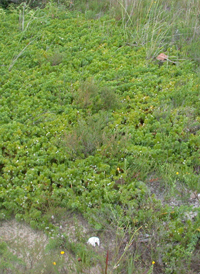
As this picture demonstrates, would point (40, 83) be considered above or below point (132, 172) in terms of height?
above

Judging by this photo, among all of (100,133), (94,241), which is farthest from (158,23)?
(94,241)

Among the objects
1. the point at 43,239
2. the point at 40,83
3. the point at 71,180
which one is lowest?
the point at 43,239

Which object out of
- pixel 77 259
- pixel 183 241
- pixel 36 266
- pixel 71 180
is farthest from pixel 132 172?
pixel 36 266

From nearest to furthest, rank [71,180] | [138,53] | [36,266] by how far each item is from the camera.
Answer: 1. [36,266]
2. [71,180]
3. [138,53]

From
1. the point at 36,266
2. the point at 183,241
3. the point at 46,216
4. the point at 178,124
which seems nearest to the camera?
the point at 36,266

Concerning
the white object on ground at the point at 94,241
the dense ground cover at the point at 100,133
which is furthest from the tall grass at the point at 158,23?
the white object on ground at the point at 94,241

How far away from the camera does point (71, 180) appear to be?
3865 mm

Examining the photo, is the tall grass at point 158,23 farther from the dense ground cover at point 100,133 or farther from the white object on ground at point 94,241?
the white object on ground at point 94,241

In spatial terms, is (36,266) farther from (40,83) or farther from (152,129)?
(40,83)

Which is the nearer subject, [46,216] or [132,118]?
[46,216]

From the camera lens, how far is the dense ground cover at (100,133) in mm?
3506

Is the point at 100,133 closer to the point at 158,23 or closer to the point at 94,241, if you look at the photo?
the point at 94,241

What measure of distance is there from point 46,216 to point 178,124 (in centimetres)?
242

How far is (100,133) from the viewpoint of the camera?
14.5 feet
